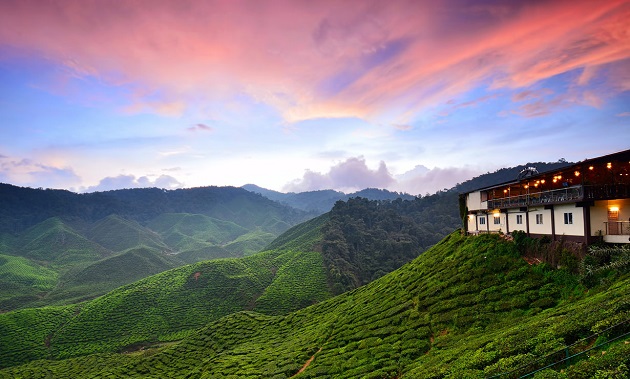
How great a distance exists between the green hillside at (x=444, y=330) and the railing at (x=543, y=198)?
4299 millimetres

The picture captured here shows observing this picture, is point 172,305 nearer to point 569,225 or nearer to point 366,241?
point 366,241

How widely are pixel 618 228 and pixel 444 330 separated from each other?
15.4 m

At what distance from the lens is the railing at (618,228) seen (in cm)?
2458

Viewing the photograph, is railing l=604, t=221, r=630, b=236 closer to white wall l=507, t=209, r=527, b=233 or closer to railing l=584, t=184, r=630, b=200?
railing l=584, t=184, r=630, b=200

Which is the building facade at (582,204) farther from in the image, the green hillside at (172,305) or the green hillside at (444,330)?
the green hillside at (172,305)

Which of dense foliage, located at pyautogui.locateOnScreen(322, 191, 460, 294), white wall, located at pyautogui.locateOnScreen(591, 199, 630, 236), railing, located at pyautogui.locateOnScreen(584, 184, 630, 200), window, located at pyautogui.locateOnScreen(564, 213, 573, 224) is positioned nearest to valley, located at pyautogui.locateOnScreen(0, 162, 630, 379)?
dense foliage, located at pyautogui.locateOnScreen(322, 191, 460, 294)

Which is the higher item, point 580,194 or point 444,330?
point 580,194

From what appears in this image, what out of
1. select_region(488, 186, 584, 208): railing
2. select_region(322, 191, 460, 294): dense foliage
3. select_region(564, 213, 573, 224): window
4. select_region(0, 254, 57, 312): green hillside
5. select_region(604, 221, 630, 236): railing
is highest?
select_region(488, 186, 584, 208): railing

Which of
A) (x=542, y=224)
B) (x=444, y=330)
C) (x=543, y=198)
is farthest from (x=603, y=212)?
(x=444, y=330)

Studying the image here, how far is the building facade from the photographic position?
Answer: 25594 mm

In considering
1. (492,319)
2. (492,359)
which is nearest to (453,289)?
(492,319)

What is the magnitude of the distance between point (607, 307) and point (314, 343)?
101 ft

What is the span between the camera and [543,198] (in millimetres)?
31328

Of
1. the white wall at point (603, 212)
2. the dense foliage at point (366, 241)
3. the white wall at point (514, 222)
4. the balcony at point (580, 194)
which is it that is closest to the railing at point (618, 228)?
the white wall at point (603, 212)
